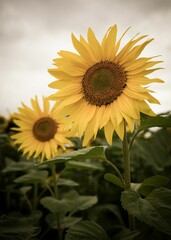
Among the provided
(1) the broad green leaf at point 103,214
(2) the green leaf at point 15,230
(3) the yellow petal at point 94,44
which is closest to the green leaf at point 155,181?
(2) the green leaf at point 15,230

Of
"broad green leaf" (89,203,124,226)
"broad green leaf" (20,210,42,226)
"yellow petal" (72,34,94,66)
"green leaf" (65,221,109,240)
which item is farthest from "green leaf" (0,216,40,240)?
"broad green leaf" (89,203,124,226)

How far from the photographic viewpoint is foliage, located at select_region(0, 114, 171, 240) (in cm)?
127

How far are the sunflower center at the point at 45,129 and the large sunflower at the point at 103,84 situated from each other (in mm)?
891

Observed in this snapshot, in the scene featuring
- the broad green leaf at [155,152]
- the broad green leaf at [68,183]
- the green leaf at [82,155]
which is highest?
the green leaf at [82,155]

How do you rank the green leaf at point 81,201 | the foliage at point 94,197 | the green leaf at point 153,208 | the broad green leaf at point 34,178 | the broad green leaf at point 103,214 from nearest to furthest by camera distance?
1. the green leaf at point 153,208
2. the foliage at point 94,197
3. the broad green leaf at point 34,178
4. the green leaf at point 81,201
5. the broad green leaf at point 103,214

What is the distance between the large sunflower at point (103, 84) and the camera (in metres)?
1.40

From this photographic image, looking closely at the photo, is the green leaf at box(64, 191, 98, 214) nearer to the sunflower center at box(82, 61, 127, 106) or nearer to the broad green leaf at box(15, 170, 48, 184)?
the broad green leaf at box(15, 170, 48, 184)

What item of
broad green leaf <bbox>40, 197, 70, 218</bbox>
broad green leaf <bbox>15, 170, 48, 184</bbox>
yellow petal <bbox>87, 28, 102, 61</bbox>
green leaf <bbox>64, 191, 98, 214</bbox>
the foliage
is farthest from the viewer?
green leaf <bbox>64, 191, 98, 214</bbox>

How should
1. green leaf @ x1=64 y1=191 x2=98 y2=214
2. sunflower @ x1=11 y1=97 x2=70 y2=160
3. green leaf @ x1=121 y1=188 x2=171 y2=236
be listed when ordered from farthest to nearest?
sunflower @ x1=11 y1=97 x2=70 y2=160
green leaf @ x1=64 y1=191 x2=98 y2=214
green leaf @ x1=121 y1=188 x2=171 y2=236

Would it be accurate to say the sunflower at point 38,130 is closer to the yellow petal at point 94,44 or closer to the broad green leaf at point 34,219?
the broad green leaf at point 34,219

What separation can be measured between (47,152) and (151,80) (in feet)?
4.28

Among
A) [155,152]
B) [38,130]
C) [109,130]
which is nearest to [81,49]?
[109,130]

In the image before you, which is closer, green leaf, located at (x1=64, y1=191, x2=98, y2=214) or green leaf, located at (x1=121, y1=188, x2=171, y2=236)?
green leaf, located at (x1=121, y1=188, x2=171, y2=236)

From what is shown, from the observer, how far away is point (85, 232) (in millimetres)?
1402
